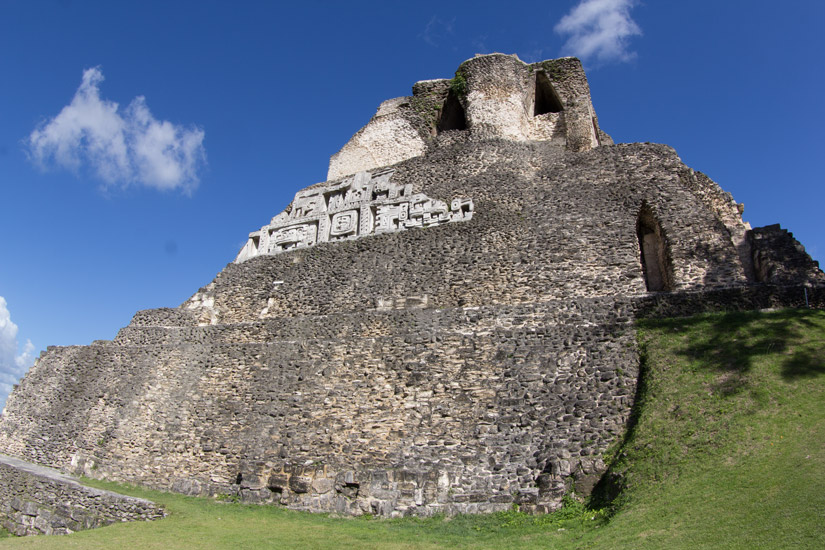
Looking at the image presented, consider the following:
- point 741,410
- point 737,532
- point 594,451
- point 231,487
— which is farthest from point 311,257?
point 737,532

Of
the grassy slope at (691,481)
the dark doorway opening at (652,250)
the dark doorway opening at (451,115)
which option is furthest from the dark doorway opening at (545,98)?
the grassy slope at (691,481)

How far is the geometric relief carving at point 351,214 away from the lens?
59.7 ft

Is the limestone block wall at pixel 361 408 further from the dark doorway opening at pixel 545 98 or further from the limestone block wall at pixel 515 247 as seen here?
the dark doorway opening at pixel 545 98

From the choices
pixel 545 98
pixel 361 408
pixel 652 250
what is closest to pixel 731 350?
pixel 652 250

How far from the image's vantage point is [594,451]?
1020 centimetres

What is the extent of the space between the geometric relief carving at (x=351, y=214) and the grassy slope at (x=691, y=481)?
8.28 metres

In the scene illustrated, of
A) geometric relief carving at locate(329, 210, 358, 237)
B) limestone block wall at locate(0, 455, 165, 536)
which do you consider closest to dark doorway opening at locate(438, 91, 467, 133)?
geometric relief carving at locate(329, 210, 358, 237)

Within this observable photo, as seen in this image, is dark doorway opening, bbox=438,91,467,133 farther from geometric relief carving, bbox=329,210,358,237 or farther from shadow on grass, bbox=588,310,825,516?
shadow on grass, bbox=588,310,825,516

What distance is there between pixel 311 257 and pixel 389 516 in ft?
33.1

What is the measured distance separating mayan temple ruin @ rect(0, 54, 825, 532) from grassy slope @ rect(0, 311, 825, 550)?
72cm

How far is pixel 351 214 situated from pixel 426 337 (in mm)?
7448

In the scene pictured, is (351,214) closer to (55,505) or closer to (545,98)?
(545,98)

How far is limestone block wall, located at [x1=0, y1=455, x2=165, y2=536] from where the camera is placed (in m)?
11.2

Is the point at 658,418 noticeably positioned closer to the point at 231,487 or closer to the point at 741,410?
the point at 741,410
